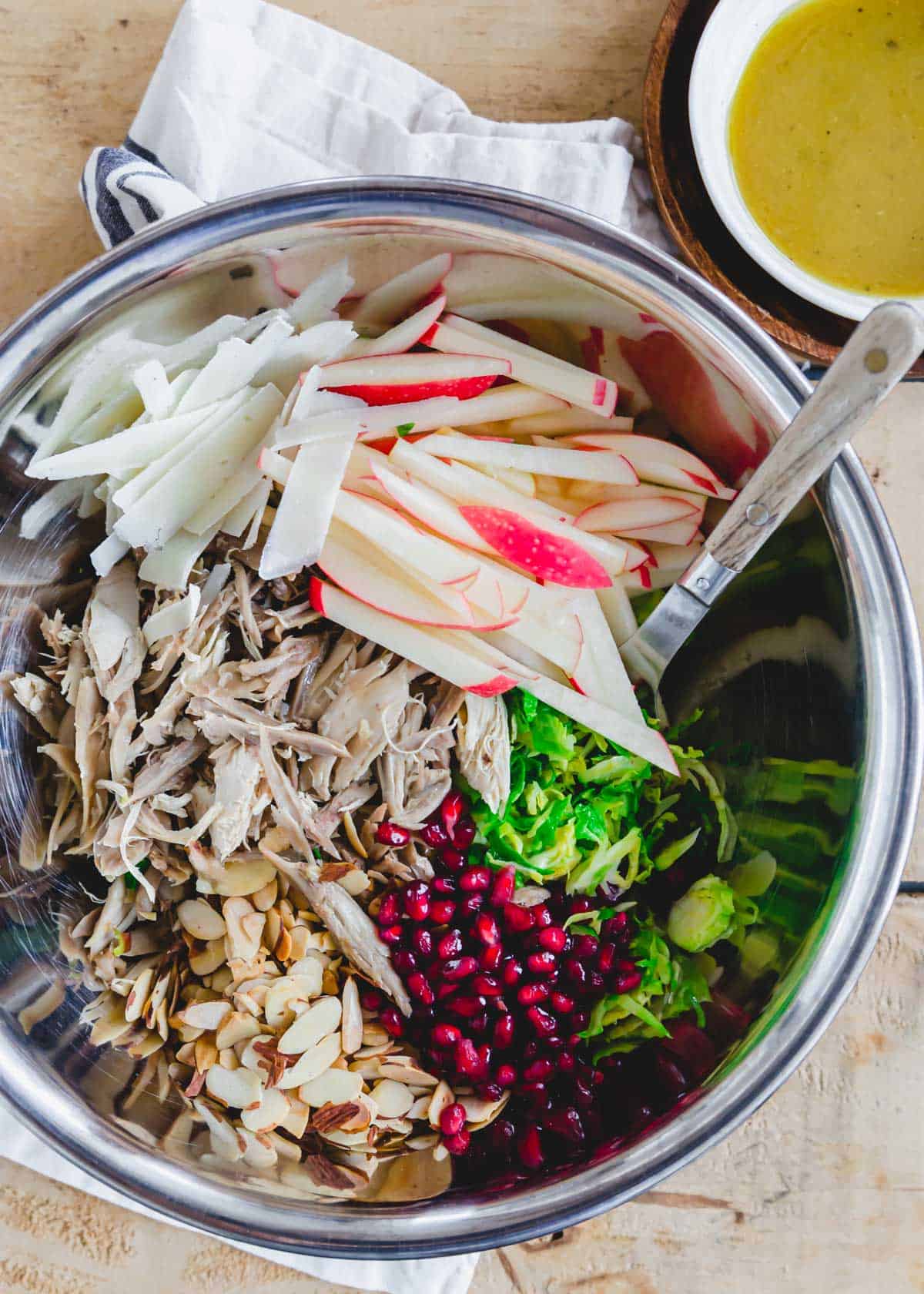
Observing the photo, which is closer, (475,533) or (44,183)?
(475,533)

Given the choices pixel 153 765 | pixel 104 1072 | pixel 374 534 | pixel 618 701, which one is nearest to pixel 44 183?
pixel 374 534

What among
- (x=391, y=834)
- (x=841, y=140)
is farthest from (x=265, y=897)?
(x=841, y=140)

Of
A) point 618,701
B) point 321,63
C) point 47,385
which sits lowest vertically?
point 618,701

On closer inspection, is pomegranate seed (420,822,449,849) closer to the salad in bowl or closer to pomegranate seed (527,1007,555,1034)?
the salad in bowl

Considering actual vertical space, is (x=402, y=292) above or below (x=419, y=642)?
above

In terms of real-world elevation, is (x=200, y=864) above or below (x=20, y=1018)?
above

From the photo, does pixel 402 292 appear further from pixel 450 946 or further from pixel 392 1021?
pixel 392 1021

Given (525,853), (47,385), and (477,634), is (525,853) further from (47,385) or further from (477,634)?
(47,385)
